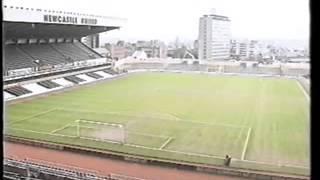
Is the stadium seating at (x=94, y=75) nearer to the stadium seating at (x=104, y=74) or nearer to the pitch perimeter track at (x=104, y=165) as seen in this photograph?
the stadium seating at (x=104, y=74)

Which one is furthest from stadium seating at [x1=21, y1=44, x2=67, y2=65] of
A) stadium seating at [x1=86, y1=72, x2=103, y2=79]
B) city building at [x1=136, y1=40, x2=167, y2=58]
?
city building at [x1=136, y1=40, x2=167, y2=58]

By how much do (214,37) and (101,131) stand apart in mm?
3459

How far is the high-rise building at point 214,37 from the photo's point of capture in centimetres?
757

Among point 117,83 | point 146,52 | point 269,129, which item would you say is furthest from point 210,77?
point 269,129

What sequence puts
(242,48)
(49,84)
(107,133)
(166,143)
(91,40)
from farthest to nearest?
1. (91,40)
2. (49,84)
3. (242,48)
4. (107,133)
5. (166,143)

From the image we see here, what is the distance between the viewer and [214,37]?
7.80 m

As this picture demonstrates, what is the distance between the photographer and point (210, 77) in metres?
10.7

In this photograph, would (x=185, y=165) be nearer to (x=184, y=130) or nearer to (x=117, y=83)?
(x=184, y=130)

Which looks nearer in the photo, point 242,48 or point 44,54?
point 242,48

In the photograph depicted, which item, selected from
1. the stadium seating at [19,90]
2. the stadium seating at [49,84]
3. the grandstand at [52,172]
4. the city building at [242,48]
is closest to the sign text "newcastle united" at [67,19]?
the stadium seating at [49,84]

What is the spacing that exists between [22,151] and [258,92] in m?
5.24

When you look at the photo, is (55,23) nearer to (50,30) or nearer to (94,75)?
(50,30)

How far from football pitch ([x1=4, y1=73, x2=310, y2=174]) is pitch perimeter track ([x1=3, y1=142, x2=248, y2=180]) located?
0.23m

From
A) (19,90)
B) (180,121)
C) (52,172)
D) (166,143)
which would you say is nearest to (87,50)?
(19,90)
